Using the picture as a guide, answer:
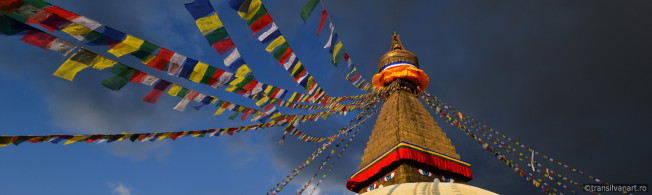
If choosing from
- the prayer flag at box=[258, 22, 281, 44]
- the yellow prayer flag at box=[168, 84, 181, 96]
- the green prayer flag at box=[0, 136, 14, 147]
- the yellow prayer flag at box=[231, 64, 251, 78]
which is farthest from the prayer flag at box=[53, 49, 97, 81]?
the prayer flag at box=[258, 22, 281, 44]

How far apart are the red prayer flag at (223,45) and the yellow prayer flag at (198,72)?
0.72m

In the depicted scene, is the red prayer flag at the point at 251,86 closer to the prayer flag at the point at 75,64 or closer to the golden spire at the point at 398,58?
the prayer flag at the point at 75,64

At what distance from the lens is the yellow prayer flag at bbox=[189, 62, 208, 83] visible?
18.7 ft

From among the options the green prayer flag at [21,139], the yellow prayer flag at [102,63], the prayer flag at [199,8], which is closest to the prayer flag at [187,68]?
the yellow prayer flag at [102,63]

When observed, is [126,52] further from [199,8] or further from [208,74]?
[199,8]

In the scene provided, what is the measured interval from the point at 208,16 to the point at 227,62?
901 mm

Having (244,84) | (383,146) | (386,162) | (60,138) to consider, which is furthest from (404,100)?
(60,138)

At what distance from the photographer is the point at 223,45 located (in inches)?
204

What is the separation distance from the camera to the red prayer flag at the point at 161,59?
5293mm

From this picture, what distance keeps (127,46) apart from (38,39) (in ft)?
3.44

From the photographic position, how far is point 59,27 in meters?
4.39

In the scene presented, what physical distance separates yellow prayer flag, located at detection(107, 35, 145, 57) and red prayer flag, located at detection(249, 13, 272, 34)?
1792 mm

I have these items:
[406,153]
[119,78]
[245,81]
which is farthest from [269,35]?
[406,153]

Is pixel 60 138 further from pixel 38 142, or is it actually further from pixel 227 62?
pixel 227 62
